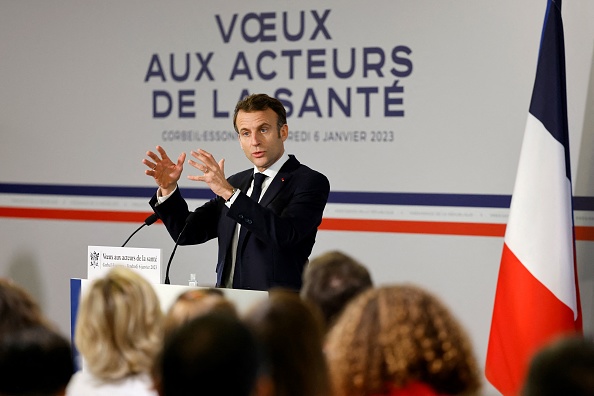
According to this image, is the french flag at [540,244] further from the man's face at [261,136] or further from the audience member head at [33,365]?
the audience member head at [33,365]

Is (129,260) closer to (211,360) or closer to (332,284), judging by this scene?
(332,284)

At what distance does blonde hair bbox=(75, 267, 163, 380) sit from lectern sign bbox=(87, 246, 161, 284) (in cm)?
158

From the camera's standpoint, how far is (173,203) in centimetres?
413

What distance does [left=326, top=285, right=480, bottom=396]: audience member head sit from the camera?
1.78 metres

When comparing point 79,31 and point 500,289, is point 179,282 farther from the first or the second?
point 500,289

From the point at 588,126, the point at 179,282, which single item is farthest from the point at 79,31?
the point at 588,126

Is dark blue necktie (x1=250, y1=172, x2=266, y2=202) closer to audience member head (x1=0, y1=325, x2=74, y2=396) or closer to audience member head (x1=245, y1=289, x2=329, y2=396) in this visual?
audience member head (x1=245, y1=289, x2=329, y2=396)

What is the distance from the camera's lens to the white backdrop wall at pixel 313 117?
5.38 metres

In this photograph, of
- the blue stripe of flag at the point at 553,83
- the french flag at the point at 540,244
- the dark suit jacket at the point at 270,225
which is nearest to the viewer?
the dark suit jacket at the point at 270,225

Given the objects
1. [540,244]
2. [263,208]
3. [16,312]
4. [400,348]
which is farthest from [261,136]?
[400,348]

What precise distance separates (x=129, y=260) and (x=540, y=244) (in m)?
1.89

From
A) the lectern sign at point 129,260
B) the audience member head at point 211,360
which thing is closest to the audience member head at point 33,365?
the audience member head at point 211,360

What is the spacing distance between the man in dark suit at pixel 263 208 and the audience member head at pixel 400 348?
2009 millimetres

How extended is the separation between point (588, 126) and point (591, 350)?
397 cm
